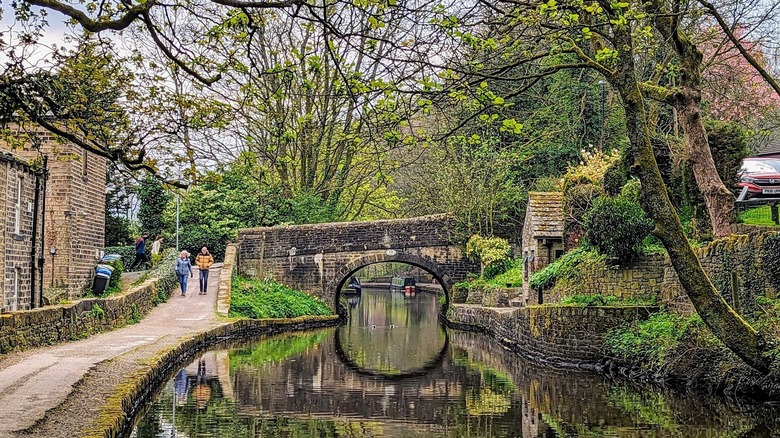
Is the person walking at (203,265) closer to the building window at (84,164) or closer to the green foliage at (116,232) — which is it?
the building window at (84,164)

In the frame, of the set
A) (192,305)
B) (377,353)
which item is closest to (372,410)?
(377,353)

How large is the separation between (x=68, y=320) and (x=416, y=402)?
6.40 meters

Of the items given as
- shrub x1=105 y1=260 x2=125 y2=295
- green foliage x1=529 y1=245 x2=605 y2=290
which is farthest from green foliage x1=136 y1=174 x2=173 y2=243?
green foliage x1=529 y1=245 x2=605 y2=290

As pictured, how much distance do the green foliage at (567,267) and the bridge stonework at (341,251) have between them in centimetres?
759

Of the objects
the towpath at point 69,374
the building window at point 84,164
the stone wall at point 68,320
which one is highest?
the building window at point 84,164

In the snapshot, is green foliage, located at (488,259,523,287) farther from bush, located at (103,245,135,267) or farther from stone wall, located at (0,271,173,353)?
bush, located at (103,245,135,267)

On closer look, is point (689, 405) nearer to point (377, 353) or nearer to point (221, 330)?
point (377, 353)

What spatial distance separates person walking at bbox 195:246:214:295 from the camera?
80.3 ft

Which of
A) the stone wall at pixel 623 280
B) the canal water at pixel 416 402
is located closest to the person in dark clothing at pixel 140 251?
the canal water at pixel 416 402

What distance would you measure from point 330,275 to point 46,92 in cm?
1969

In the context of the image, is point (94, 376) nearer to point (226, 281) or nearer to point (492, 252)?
point (226, 281)

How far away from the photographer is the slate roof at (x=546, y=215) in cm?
2070

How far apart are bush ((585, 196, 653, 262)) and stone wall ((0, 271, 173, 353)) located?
940 centimetres

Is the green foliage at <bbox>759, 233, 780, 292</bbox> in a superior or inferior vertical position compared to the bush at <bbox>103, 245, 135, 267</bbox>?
inferior
